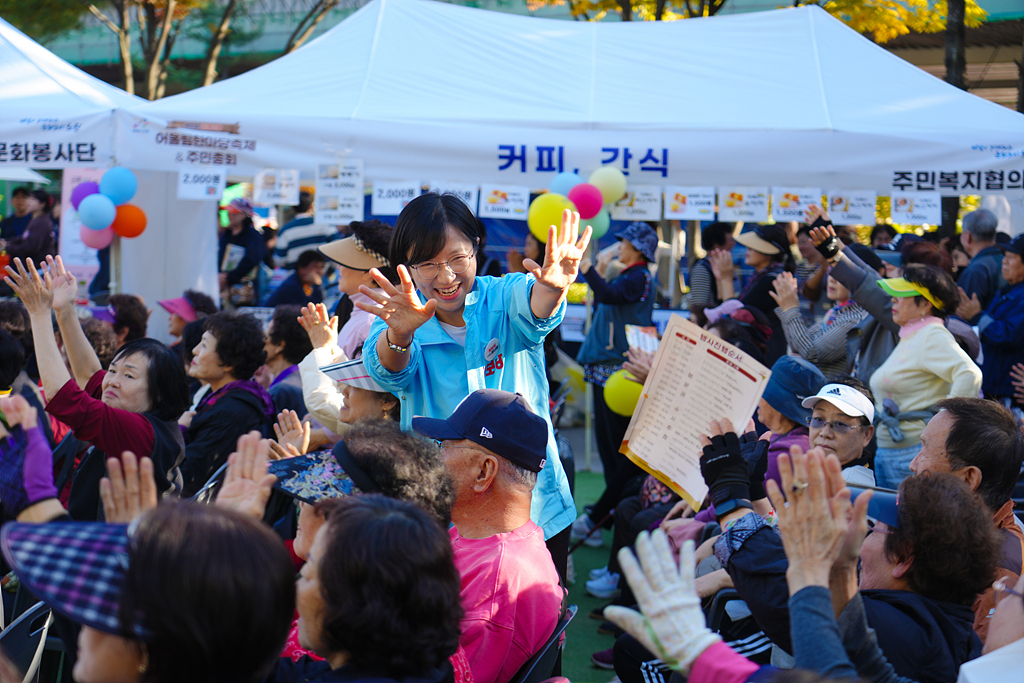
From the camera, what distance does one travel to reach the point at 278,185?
548 cm

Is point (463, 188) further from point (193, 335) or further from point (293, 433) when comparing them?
point (293, 433)

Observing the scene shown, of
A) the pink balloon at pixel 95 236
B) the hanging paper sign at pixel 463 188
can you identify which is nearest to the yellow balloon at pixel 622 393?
the hanging paper sign at pixel 463 188

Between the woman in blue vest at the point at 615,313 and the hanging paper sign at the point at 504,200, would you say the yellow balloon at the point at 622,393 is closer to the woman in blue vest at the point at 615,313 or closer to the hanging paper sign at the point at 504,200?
the woman in blue vest at the point at 615,313

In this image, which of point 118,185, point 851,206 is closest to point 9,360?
point 118,185

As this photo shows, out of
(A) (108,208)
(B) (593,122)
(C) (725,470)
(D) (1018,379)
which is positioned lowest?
(D) (1018,379)

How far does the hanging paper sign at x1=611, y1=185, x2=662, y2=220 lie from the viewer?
538 cm

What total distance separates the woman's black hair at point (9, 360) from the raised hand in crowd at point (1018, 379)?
4.96m

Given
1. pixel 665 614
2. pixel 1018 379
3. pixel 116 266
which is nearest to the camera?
pixel 665 614

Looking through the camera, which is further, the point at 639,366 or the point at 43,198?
the point at 43,198

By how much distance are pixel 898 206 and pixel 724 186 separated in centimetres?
114

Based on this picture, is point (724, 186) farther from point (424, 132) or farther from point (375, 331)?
point (375, 331)

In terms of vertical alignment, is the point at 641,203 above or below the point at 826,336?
above

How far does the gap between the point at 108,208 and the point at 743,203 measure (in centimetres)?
453

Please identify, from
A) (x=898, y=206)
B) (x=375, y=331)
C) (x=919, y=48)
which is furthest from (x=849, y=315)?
(x=919, y=48)
